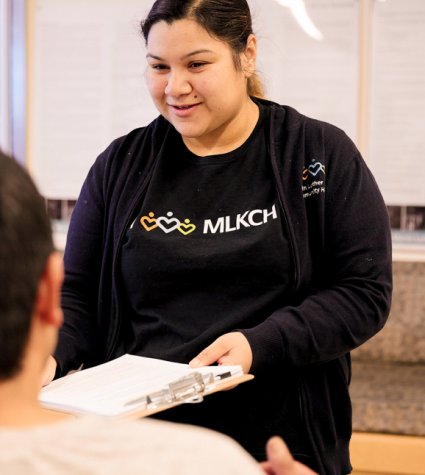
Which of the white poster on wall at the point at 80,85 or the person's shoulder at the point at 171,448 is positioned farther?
the white poster on wall at the point at 80,85

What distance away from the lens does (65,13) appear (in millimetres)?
3465

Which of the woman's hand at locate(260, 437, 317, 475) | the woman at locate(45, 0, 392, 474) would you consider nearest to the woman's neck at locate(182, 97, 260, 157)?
the woman at locate(45, 0, 392, 474)

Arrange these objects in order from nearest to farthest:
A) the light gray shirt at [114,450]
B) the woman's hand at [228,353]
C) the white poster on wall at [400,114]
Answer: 1. the light gray shirt at [114,450]
2. the woman's hand at [228,353]
3. the white poster on wall at [400,114]

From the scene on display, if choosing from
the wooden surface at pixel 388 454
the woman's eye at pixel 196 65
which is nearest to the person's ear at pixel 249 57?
the woman's eye at pixel 196 65

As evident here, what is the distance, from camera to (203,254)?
5.38 ft

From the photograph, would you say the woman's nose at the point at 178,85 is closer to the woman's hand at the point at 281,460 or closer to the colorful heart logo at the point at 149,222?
the colorful heart logo at the point at 149,222

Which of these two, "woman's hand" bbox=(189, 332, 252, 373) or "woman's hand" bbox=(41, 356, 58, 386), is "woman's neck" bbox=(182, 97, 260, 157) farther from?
"woman's hand" bbox=(41, 356, 58, 386)

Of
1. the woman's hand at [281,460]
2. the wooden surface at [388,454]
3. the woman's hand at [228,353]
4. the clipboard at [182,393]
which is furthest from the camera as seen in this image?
the wooden surface at [388,454]

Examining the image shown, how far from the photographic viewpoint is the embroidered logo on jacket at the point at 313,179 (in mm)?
1665

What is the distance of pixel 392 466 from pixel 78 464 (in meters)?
2.25

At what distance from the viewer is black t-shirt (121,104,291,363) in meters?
1.64

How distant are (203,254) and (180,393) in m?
0.32

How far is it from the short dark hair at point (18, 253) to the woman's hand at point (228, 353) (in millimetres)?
799

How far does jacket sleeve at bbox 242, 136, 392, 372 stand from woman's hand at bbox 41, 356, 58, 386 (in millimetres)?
379
